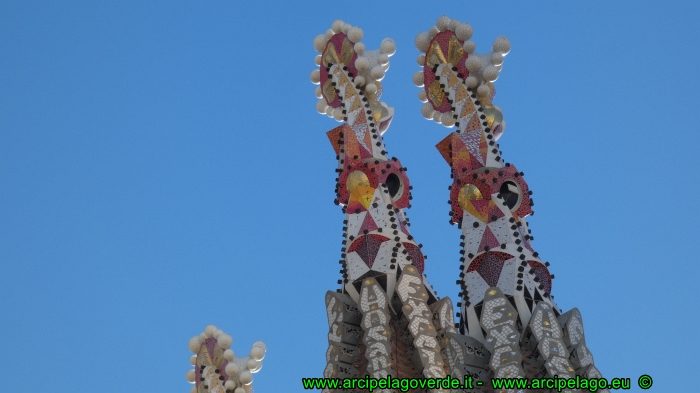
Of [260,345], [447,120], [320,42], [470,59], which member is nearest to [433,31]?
Result: [470,59]

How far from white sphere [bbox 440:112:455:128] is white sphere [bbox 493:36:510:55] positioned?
0.81m

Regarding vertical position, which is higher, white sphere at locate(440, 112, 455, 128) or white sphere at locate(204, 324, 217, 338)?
white sphere at locate(440, 112, 455, 128)

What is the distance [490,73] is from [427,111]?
1033mm

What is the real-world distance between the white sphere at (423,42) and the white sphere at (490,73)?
32.8 inches

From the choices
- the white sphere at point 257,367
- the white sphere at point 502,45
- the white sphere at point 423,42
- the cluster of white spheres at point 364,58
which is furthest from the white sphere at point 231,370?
the white sphere at point 502,45

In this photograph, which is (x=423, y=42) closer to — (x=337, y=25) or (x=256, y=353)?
(x=337, y=25)

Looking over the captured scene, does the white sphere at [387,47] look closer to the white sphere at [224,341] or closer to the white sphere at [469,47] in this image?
the white sphere at [469,47]

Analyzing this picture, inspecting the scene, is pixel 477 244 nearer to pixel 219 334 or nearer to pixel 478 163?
pixel 478 163

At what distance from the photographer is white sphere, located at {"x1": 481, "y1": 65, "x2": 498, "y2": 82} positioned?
15445mm

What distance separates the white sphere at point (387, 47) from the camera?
1627 centimetres

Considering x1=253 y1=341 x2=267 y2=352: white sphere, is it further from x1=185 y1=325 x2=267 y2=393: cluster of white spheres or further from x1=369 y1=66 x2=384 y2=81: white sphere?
x1=369 y1=66 x2=384 y2=81: white sphere

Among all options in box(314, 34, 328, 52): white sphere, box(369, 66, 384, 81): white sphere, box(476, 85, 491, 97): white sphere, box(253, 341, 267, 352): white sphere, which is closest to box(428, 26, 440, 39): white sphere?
box(369, 66, 384, 81): white sphere

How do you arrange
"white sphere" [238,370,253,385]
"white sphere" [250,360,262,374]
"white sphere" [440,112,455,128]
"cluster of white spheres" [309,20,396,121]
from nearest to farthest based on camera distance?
"white sphere" [440,112,455,128]
"cluster of white spheres" [309,20,396,121]
"white sphere" [238,370,253,385]
"white sphere" [250,360,262,374]

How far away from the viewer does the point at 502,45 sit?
51.2 ft
